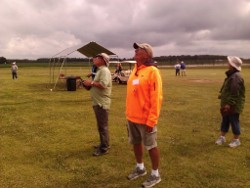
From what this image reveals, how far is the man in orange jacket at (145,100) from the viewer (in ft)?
16.3

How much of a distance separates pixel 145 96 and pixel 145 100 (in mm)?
69

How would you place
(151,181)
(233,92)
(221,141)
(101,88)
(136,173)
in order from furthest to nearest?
1. (221,141)
2. (233,92)
3. (101,88)
4. (136,173)
5. (151,181)

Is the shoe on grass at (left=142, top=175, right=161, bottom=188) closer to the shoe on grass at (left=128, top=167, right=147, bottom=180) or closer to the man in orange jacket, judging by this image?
the man in orange jacket

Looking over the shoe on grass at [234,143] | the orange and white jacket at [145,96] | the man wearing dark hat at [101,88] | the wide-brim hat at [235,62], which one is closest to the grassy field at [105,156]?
the shoe on grass at [234,143]

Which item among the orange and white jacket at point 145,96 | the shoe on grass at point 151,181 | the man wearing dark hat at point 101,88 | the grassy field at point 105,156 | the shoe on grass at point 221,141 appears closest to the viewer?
the orange and white jacket at point 145,96

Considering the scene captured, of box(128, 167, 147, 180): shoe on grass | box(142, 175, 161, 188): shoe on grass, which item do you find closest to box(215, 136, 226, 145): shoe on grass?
box(128, 167, 147, 180): shoe on grass

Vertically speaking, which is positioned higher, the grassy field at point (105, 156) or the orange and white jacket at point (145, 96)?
the orange and white jacket at point (145, 96)

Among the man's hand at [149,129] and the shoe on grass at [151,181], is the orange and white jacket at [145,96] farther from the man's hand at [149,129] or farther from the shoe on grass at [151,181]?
the shoe on grass at [151,181]

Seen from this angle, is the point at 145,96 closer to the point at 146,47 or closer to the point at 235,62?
the point at 146,47

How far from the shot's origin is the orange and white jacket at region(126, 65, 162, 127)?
195 inches

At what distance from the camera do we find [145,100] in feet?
16.7

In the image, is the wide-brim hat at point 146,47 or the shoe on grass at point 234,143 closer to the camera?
the wide-brim hat at point 146,47

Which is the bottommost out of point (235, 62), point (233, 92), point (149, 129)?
point (149, 129)

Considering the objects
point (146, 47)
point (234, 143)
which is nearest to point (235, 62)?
point (234, 143)
